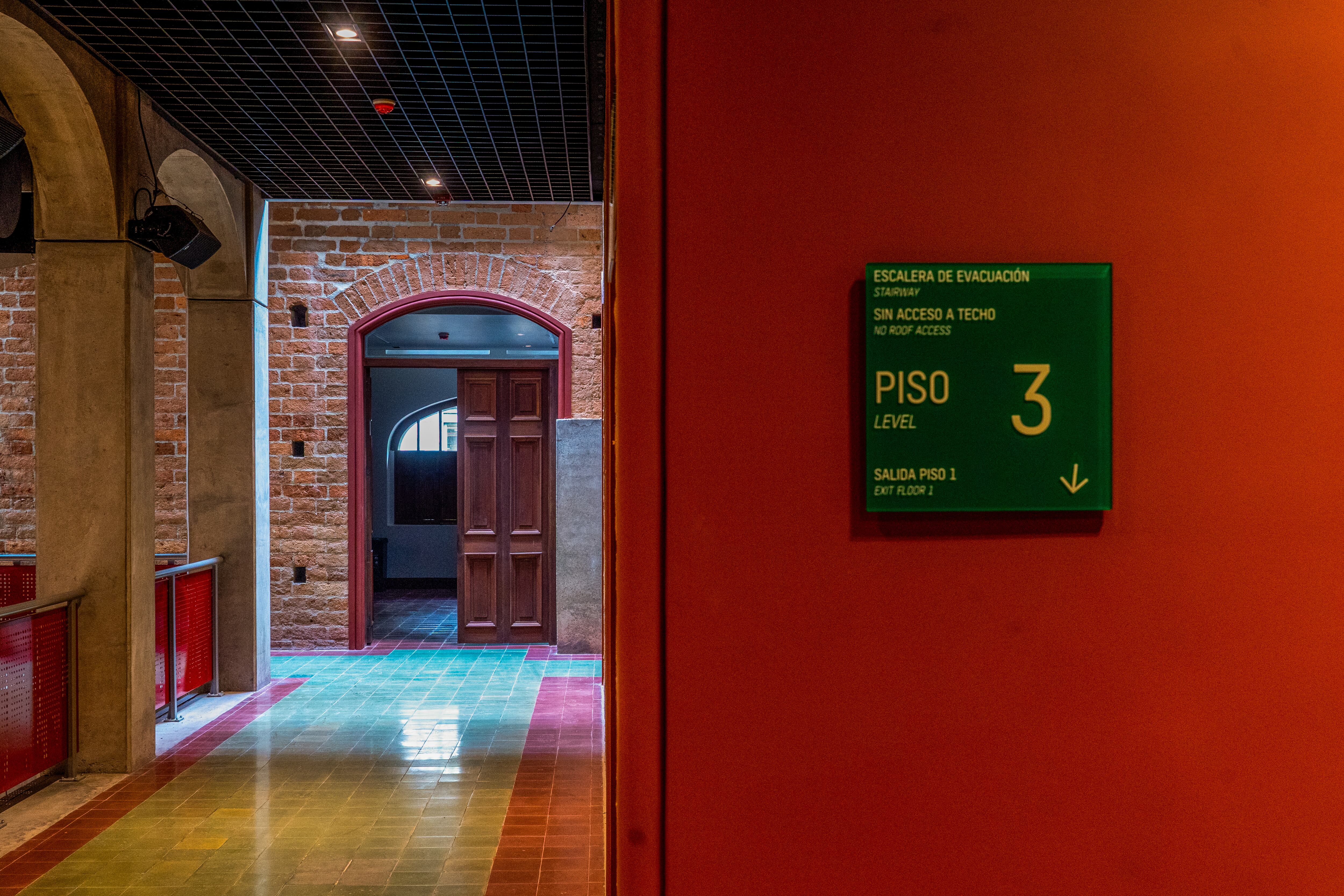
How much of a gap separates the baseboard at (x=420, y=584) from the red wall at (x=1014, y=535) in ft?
39.1

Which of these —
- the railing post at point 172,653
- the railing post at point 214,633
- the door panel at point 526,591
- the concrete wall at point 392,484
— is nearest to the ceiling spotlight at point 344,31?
the railing post at point 172,653

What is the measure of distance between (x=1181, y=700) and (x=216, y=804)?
4.49 m

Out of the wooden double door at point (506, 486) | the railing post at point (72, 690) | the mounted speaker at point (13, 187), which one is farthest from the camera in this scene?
the wooden double door at point (506, 486)

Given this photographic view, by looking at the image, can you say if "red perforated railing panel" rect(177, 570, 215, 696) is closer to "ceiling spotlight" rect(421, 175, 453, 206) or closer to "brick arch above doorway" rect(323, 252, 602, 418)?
"brick arch above doorway" rect(323, 252, 602, 418)

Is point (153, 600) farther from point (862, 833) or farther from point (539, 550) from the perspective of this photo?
point (862, 833)

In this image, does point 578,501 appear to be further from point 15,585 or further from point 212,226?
point 15,585

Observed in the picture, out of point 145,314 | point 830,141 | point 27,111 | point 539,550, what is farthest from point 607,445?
point 539,550

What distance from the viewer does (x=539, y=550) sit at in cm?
819

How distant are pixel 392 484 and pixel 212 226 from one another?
707cm

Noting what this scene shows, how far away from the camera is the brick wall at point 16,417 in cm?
763

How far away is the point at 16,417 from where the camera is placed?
7641 mm

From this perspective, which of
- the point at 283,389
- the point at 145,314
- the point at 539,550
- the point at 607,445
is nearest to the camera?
the point at 607,445

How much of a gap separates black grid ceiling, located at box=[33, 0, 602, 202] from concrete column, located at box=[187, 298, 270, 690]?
3.75 feet

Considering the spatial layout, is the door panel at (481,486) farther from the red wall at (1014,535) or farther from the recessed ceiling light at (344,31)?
the red wall at (1014,535)
